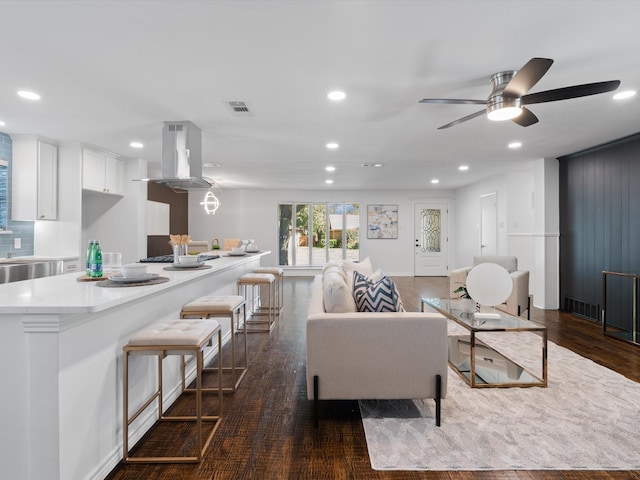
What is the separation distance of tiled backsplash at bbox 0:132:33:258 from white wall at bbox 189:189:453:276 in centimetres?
516

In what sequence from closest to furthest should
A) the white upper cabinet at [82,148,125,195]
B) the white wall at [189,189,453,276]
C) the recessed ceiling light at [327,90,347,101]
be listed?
the recessed ceiling light at [327,90,347,101] < the white upper cabinet at [82,148,125,195] < the white wall at [189,189,453,276]

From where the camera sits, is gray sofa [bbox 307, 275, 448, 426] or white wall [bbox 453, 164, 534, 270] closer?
gray sofa [bbox 307, 275, 448, 426]

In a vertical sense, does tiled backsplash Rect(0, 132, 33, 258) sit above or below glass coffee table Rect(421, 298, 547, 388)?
above

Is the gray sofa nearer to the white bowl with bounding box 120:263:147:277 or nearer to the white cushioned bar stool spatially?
the white cushioned bar stool

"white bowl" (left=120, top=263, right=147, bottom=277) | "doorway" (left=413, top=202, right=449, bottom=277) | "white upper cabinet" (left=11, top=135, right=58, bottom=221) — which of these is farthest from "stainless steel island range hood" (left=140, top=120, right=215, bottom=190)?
"doorway" (left=413, top=202, right=449, bottom=277)

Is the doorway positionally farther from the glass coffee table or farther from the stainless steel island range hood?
the stainless steel island range hood

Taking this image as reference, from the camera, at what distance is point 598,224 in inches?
199

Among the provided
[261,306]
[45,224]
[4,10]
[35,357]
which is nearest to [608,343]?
[261,306]

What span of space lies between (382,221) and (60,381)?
29.9 ft

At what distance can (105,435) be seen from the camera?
184 centimetres

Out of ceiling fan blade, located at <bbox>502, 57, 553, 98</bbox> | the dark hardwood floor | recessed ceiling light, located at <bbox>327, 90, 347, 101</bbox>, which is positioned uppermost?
recessed ceiling light, located at <bbox>327, 90, 347, 101</bbox>

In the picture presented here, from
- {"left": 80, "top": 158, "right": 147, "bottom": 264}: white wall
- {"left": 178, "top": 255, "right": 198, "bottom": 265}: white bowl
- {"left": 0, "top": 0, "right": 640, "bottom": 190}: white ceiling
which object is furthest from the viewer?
{"left": 80, "top": 158, "right": 147, "bottom": 264}: white wall

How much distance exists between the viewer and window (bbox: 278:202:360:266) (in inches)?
400

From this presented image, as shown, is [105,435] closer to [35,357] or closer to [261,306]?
[35,357]
